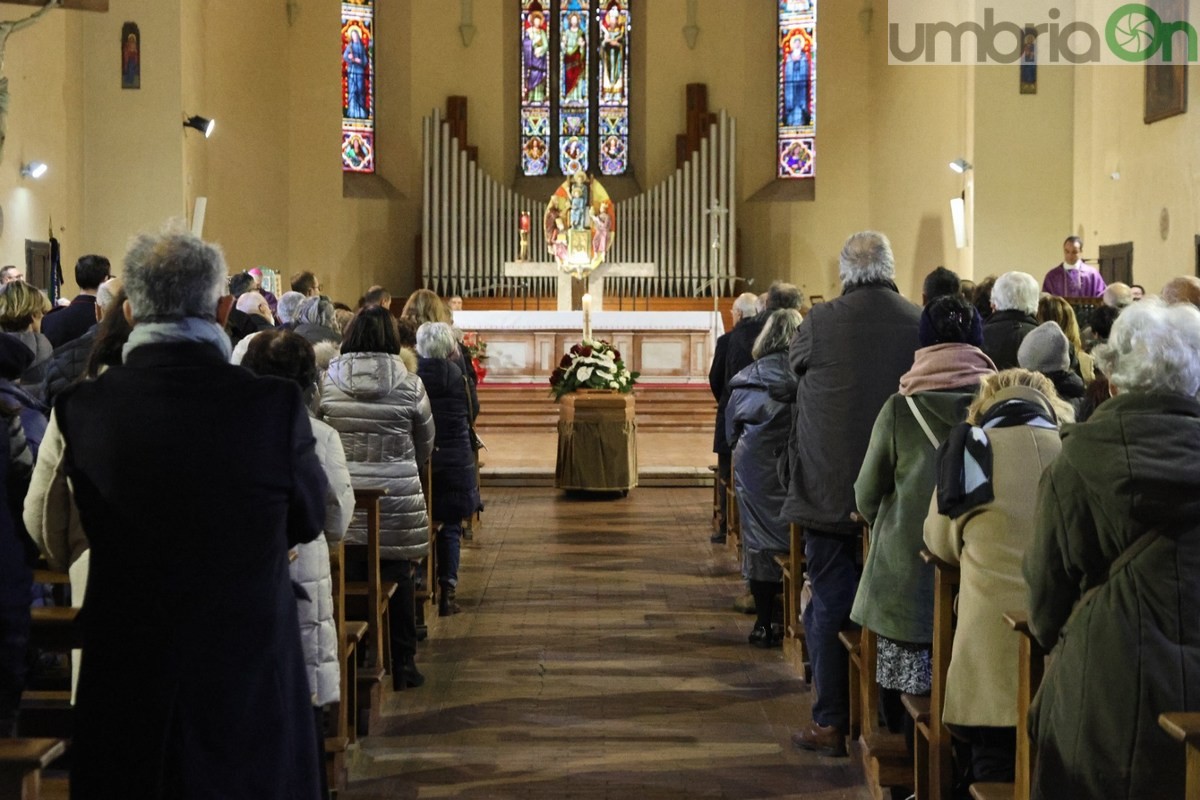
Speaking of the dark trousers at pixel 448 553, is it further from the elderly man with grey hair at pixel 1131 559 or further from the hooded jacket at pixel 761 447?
the elderly man with grey hair at pixel 1131 559

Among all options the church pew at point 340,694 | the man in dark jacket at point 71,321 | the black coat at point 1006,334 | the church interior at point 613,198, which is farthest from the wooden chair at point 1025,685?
the man in dark jacket at point 71,321

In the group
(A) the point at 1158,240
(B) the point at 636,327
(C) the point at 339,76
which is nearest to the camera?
(A) the point at 1158,240

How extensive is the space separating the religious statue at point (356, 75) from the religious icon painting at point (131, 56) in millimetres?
5610

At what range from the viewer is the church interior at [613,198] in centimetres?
487

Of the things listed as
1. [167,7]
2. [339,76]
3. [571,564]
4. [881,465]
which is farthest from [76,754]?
[339,76]

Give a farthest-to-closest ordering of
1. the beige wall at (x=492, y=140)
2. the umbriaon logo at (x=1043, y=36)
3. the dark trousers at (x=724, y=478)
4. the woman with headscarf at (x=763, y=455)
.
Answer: the beige wall at (x=492, y=140)
the umbriaon logo at (x=1043, y=36)
the dark trousers at (x=724, y=478)
the woman with headscarf at (x=763, y=455)

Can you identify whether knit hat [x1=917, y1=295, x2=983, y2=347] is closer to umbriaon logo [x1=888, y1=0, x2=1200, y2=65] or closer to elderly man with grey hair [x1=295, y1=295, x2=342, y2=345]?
elderly man with grey hair [x1=295, y1=295, x2=342, y2=345]

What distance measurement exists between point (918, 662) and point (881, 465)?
534 mm

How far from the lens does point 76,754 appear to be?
2.55 metres

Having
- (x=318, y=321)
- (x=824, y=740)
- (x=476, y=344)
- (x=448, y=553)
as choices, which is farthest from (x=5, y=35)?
(x=824, y=740)

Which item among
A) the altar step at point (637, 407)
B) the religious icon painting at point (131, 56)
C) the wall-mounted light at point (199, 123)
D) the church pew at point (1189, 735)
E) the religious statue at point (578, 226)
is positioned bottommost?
the altar step at point (637, 407)

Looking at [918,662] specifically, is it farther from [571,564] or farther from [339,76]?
[339,76]

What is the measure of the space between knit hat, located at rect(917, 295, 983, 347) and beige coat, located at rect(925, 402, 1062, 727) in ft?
2.25

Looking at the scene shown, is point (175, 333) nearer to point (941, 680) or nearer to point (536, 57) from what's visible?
point (941, 680)
